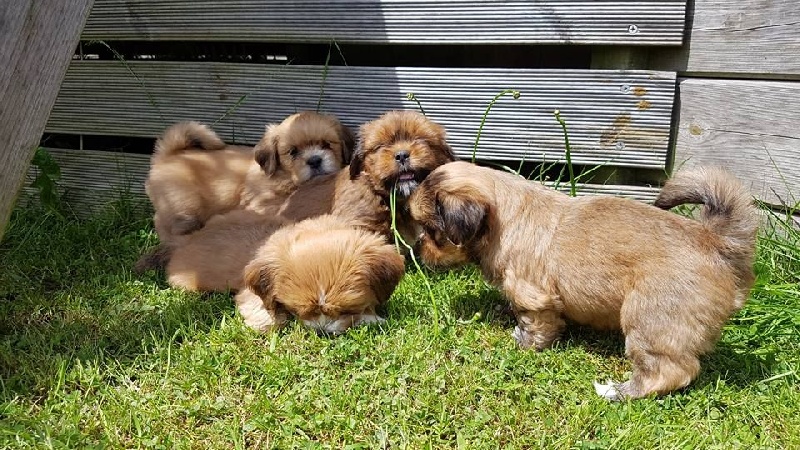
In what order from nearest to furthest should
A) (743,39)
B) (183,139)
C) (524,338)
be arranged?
(524,338)
(743,39)
(183,139)

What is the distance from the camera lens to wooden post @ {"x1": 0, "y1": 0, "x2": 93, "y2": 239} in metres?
3.16

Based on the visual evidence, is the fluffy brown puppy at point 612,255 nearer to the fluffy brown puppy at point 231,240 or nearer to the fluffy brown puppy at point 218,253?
the fluffy brown puppy at point 231,240

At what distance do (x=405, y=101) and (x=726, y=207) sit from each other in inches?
95.7

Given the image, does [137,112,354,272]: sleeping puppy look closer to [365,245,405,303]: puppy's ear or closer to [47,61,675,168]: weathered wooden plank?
[47,61,675,168]: weathered wooden plank

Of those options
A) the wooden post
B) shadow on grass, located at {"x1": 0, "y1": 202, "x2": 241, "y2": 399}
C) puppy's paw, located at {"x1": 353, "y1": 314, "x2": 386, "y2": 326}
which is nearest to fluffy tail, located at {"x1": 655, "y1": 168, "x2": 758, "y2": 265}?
puppy's paw, located at {"x1": 353, "y1": 314, "x2": 386, "y2": 326}

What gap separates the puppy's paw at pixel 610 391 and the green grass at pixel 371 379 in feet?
0.19

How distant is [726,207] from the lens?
10.8 feet

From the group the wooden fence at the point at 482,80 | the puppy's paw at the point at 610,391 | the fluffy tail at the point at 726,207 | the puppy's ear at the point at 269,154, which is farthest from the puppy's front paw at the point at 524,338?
the puppy's ear at the point at 269,154

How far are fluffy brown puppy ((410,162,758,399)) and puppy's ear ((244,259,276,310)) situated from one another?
86cm

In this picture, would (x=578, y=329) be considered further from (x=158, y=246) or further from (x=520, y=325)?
(x=158, y=246)

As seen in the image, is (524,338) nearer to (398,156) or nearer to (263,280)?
(398,156)

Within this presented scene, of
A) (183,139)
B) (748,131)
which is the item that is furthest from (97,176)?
(748,131)

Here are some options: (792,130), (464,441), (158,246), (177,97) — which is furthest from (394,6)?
(464,441)

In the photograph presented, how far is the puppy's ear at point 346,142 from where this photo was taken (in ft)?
15.9
